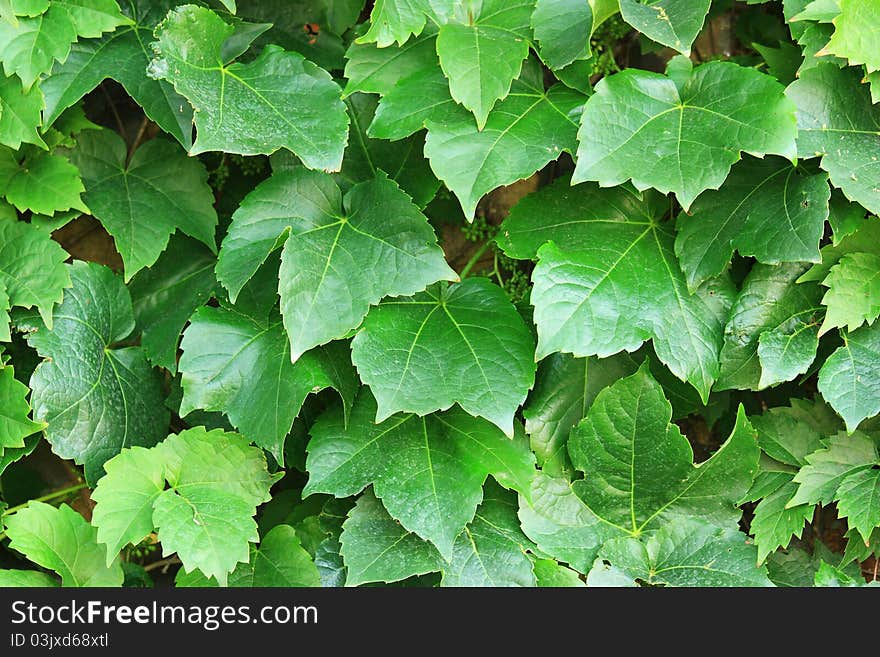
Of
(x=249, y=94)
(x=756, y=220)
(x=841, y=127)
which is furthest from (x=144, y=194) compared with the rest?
(x=841, y=127)

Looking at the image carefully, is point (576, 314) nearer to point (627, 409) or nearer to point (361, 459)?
point (627, 409)

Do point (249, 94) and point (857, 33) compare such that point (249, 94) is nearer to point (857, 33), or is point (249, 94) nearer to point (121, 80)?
point (121, 80)

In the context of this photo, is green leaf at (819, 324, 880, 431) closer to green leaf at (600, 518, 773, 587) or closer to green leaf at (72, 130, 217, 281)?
green leaf at (600, 518, 773, 587)

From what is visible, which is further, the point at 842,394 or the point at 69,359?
the point at 69,359

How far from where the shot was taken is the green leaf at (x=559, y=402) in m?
1.41

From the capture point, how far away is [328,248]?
1.32 m

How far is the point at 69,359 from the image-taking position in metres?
1.42

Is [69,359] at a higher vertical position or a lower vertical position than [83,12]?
lower

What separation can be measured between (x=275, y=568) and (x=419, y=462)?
1.00 ft

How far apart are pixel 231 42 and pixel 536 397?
2.56ft

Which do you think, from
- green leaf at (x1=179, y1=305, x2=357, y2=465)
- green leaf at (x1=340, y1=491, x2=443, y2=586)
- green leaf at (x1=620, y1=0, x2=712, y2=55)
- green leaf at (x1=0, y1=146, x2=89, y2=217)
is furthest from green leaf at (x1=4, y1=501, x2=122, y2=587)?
green leaf at (x1=620, y1=0, x2=712, y2=55)

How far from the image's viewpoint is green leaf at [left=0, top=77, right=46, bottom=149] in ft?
4.40

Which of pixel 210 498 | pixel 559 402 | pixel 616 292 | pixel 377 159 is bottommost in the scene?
pixel 210 498

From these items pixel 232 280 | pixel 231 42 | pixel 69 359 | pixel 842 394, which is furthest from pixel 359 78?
pixel 842 394
